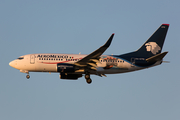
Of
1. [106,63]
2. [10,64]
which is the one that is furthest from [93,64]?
[10,64]

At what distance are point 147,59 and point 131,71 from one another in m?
3.66

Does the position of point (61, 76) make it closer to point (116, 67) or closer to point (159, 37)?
point (116, 67)

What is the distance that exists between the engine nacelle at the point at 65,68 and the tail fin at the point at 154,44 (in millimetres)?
12735

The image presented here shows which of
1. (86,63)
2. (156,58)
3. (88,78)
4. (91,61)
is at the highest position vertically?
(156,58)

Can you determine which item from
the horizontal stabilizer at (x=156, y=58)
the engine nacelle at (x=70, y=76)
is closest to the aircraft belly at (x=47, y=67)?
the engine nacelle at (x=70, y=76)

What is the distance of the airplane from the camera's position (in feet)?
177

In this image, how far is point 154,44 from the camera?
58500 millimetres

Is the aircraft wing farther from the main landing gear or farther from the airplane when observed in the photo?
the main landing gear

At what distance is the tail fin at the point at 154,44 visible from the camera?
57.8 meters

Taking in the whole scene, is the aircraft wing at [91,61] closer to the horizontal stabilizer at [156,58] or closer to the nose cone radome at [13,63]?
the horizontal stabilizer at [156,58]

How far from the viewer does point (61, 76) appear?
57.9m

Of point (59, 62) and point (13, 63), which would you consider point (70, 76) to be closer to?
point (59, 62)

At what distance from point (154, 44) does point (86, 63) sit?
46.4 feet

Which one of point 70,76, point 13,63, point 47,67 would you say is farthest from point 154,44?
point 13,63
